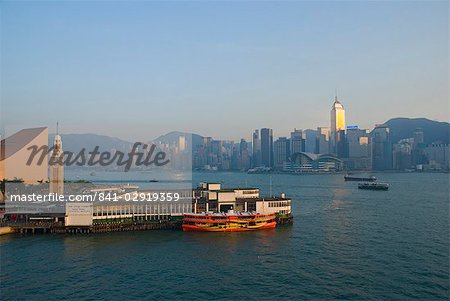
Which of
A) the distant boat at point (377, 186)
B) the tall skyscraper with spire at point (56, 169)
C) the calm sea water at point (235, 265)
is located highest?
the tall skyscraper with spire at point (56, 169)

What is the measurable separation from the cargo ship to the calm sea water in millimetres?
1494

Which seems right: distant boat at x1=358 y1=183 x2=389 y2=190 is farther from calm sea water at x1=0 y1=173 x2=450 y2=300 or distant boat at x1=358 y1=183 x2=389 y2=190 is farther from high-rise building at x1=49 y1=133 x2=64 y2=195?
high-rise building at x1=49 y1=133 x2=64 y2=195

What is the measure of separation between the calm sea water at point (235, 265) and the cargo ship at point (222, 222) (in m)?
1.49

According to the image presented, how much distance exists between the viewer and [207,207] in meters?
44.3

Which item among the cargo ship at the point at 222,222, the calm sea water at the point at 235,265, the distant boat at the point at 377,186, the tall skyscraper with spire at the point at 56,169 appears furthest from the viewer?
the distant boat at the point at 377,186

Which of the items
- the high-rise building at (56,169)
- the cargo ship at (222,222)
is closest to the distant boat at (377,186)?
the cargo ship at (222,222)

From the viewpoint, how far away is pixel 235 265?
93.1ft

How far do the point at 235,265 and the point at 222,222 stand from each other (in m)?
12.2

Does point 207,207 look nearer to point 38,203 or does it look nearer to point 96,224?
point 96,224

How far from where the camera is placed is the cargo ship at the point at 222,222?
4041 cm

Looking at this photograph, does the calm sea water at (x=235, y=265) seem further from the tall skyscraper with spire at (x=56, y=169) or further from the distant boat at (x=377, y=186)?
the distant boat at (x=377, y=186)

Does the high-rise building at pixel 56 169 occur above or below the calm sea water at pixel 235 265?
above

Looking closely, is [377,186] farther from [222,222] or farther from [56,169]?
[56,169]

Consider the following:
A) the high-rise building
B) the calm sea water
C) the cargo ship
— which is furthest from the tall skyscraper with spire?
the cargo ship
